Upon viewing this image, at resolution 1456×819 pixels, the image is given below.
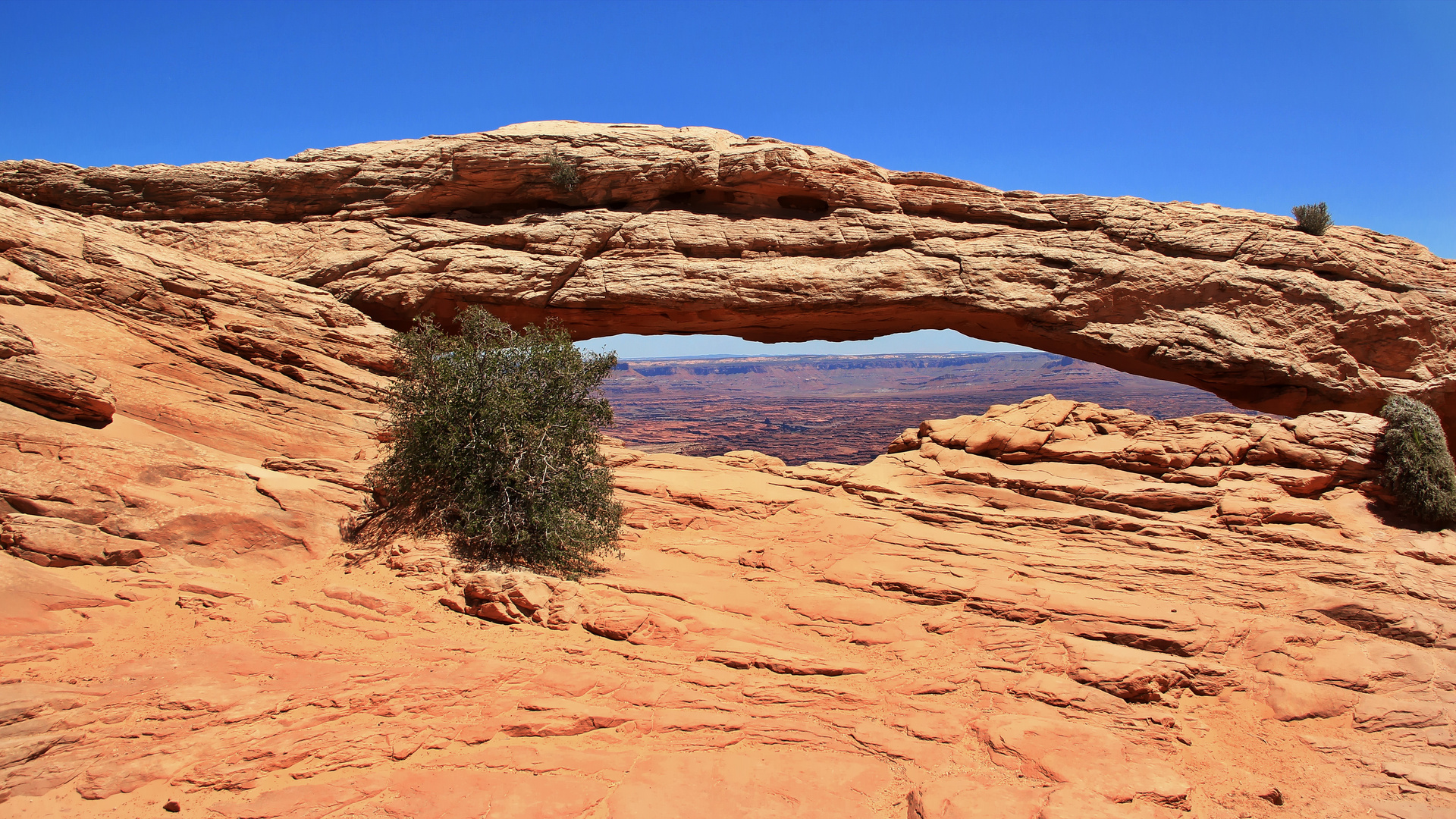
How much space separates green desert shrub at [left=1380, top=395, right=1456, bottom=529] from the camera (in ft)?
40.6

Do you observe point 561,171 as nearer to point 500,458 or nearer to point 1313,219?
point 500,458

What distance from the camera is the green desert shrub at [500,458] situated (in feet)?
34.3

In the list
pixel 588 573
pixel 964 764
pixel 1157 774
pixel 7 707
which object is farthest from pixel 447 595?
pixel 1157 774

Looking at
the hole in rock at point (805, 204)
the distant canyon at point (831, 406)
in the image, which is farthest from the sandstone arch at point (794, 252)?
the distant canyon at point (831, 406)

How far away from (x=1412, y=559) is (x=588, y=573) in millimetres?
13646

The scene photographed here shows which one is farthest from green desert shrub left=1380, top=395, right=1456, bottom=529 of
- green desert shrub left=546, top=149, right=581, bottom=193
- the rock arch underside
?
green desert shrub left=546, top=149, right=581, bottom=193

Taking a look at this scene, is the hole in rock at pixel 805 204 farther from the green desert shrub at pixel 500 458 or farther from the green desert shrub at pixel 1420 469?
the green desert shrub at pixel 1420 469

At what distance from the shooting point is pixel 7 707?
17.8 feet

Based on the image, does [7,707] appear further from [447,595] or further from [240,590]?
[447,595]

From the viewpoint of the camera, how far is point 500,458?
10.9 meters

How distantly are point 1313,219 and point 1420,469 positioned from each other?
24.4 ft

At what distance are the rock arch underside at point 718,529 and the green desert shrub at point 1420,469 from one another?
1.44 ft

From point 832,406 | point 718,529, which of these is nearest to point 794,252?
point 718,529

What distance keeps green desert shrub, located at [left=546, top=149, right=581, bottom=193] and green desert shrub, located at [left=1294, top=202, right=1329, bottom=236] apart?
18.3 m
